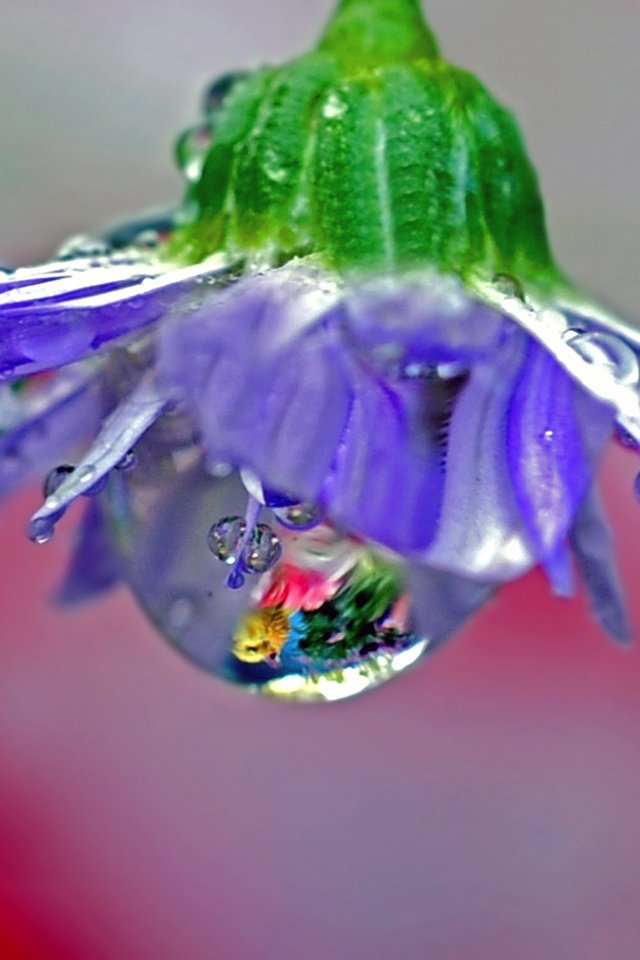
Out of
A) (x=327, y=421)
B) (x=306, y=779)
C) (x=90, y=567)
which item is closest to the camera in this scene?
(x=327, y=421)

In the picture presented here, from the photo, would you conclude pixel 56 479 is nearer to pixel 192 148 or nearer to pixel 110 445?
pixel 110 445

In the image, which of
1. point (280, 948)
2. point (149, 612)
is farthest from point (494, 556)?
point (280, 948)

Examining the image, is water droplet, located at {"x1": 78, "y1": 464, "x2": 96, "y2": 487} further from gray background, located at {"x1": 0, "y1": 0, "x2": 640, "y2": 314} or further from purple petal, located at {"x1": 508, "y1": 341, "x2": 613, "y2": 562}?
gray background, located at {"x1": 0, "y1": 0, "x2": 640, "y2": 314}

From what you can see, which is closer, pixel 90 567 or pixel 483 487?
pixel 483 487

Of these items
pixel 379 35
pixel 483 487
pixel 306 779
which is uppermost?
pixel 379 35

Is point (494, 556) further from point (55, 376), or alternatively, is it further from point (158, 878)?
point (158, 878)

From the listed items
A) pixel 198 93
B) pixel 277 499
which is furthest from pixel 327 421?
pixel 198 93

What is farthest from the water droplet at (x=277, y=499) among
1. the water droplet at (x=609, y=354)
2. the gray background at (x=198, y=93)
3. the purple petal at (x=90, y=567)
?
the gray background at (x=198, y=93)
